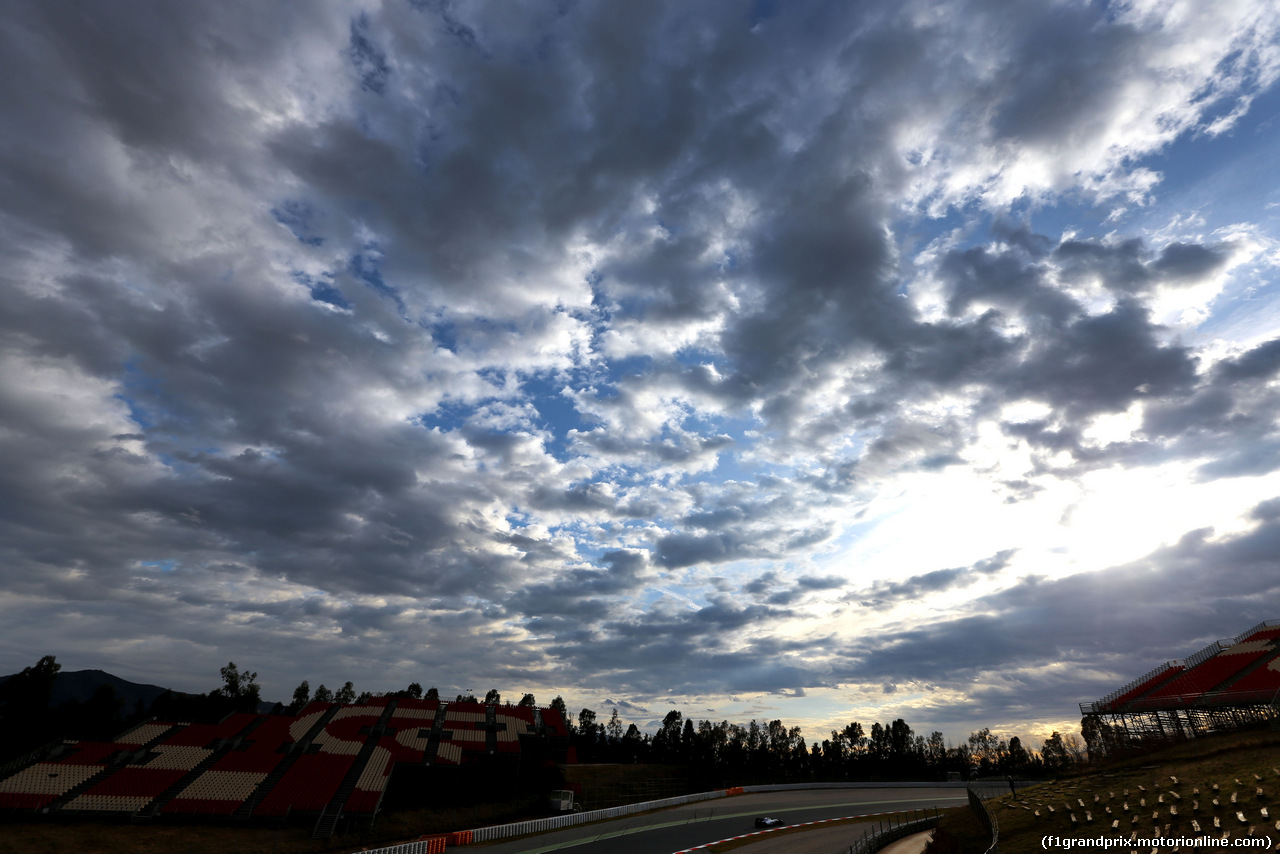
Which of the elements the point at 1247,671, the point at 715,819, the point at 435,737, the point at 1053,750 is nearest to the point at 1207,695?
the point at 1247,671

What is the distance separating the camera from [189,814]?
2087 inches

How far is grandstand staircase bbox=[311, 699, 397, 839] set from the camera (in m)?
52.5

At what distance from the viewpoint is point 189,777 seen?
193 ft

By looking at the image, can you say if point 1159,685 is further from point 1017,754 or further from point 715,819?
point 1017,754

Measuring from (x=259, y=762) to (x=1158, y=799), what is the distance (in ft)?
259

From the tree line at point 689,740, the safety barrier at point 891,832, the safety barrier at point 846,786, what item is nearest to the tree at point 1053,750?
the tree line at point 689,740

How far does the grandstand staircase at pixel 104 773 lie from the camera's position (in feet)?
170

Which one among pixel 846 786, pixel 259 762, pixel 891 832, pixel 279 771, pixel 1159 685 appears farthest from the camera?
pixel 846 786

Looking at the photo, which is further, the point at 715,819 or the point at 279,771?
the point at 279,771

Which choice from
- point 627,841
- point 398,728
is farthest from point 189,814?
point 627,841

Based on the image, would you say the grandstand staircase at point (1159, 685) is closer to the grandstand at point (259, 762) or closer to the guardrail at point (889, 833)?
the guardrail at point (889, 833)

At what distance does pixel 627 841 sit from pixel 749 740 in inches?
5673

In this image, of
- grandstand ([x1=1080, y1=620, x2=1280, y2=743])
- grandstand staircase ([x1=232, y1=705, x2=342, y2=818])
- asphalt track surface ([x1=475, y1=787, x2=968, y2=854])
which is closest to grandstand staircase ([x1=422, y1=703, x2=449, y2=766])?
grandstand staircase ([x1=232, y1=705, x2=342, y2=818])

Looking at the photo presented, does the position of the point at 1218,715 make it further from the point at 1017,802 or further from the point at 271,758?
the point at 271,758
